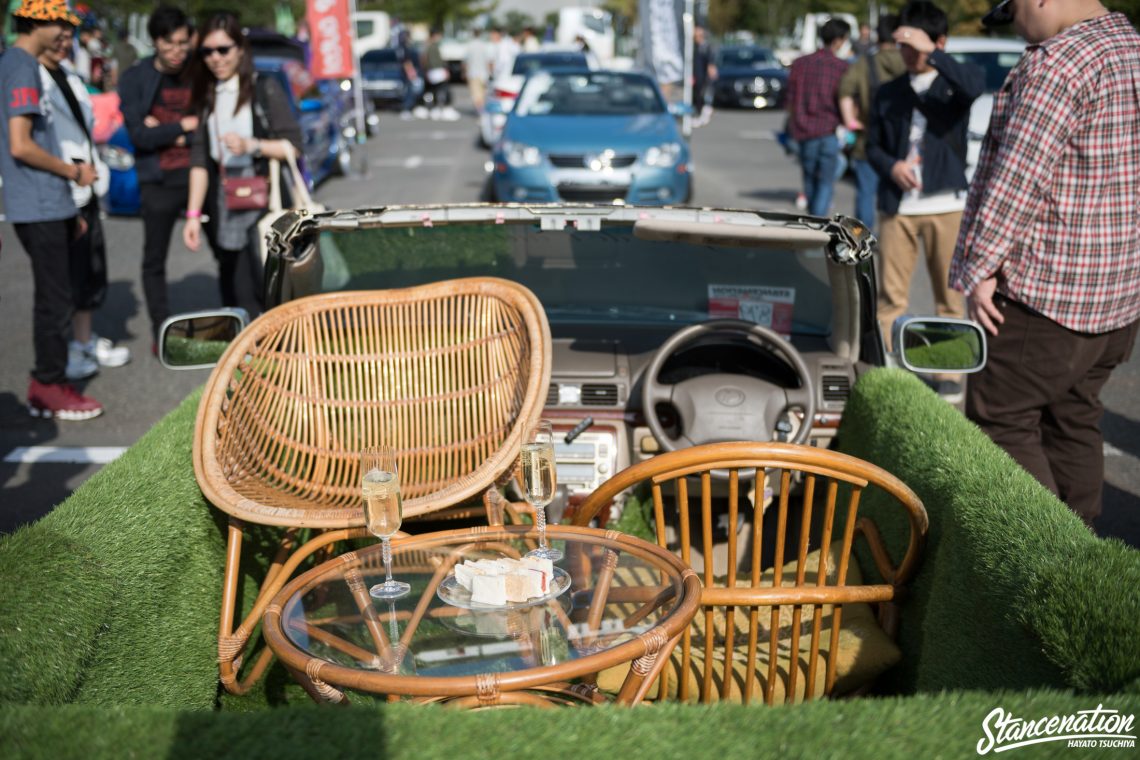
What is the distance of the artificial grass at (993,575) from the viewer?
192 cm

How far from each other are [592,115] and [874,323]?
861 cm

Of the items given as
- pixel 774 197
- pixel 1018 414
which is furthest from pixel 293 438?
pixel 774 197

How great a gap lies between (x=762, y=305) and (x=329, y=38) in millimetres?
13214

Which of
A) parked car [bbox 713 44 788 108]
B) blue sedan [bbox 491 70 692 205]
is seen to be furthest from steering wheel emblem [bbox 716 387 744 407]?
parked car [bbox 713 44 788 108]

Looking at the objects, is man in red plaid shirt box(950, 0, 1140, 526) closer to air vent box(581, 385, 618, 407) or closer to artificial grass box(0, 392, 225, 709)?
air vent box(581, 385, 618, 407)

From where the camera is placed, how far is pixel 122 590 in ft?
7.89

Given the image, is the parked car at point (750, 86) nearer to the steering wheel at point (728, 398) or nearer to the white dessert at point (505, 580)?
the steering wheel at point (728, 398)

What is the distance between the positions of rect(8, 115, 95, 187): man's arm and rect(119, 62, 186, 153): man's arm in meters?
0.60

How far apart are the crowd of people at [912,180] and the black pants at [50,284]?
0.01 meters

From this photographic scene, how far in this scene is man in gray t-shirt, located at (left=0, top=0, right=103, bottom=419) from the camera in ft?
18.8

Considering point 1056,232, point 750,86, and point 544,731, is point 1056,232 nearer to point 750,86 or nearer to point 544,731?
point 544,731

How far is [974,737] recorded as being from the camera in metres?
1.67

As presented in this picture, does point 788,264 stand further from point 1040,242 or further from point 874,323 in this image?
point 1040,242

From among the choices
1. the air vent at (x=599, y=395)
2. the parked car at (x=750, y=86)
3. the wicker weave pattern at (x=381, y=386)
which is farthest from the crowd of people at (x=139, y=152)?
the parked car at (x=750, y=86)
